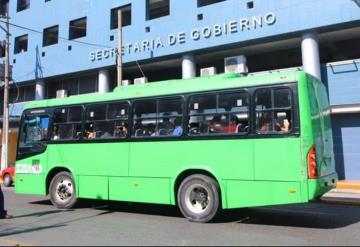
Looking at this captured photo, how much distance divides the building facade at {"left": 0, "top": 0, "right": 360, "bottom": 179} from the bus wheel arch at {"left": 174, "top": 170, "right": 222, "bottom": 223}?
416 inches

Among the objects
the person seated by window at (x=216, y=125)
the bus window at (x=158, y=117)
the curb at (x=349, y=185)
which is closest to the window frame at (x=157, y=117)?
the bus window at (x=158, y=117)

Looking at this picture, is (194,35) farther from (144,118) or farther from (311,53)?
(144,118)

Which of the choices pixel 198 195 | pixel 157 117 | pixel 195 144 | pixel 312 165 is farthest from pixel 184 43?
pixel 312 165

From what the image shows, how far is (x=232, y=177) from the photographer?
10328 mm

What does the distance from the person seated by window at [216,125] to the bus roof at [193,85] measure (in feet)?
2.13

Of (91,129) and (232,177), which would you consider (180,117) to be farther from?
(91,129)

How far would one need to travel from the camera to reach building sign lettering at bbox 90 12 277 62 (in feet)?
76.3

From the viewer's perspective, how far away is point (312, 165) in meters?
9.49

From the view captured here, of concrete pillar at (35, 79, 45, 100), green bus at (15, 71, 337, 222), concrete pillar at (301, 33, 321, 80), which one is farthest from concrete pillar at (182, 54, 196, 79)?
green bus at (15, 71, 337, 222)

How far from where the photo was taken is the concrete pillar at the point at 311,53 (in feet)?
72.7

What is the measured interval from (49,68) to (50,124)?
66.4 feet

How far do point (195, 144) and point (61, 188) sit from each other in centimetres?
454

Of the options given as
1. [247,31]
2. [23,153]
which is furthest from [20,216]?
[247,31]

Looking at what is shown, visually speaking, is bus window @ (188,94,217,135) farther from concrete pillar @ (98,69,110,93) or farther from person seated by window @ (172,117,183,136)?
concrete pillar @ (98,69,110,93)
